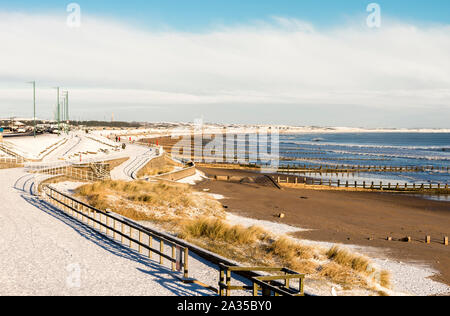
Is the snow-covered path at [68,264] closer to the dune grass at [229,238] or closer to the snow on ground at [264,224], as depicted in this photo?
the dune grass at [229,238]

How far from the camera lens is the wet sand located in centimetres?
1817

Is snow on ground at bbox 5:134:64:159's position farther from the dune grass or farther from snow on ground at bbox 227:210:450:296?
snow on ground at bbox 227:210:450:296

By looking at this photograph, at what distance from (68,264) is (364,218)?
20336mm

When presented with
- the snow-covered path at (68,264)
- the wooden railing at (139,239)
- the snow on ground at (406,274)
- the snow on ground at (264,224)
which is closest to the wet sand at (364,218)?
the snow on ground at (406,274)

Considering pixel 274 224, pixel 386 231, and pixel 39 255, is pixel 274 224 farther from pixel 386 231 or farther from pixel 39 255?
pixel 39 255

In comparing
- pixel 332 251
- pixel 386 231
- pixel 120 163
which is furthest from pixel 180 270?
pixel 120 163

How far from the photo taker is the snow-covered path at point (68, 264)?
944cm

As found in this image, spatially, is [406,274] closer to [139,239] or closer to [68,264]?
[139,239]

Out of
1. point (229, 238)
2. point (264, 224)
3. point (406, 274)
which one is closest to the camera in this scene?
point (406, 274)

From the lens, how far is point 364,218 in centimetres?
2677

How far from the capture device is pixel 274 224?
74.7 ft

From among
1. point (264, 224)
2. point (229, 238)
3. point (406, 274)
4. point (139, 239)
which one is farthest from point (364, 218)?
point (139, 239)

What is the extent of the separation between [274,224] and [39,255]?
13.4m

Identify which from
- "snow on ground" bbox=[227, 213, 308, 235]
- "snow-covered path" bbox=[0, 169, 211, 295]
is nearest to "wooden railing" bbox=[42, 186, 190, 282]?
"snow-covered path" bbox=[0, 169, 211, 295]
